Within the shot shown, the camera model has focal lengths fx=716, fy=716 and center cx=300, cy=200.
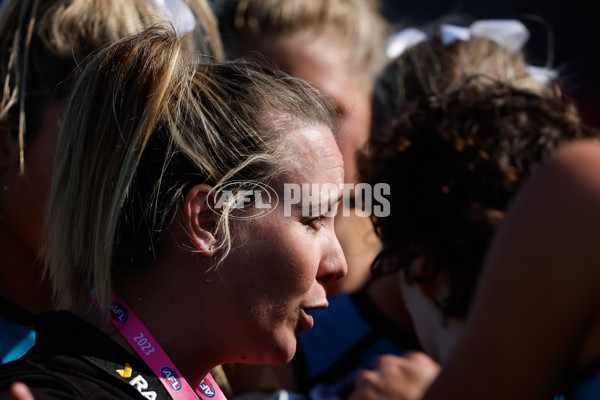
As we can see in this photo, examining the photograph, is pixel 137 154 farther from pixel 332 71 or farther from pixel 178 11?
pixel 332 71

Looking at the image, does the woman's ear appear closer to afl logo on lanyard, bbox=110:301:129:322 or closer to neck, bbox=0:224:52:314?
afl logo on lanyard, bbox=110:301:129:322

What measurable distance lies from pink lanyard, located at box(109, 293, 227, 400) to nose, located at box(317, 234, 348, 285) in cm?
41

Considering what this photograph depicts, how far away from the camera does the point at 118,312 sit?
1529 millimetres

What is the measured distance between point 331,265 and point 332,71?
1.84 meters

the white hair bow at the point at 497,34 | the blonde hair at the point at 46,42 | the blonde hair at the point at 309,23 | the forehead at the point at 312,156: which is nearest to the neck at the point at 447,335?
the forehead at the point at 312,156

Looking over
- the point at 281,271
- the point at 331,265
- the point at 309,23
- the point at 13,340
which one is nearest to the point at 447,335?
the point at 331,265

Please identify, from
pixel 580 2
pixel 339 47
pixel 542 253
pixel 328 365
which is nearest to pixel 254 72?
pixel 542 253

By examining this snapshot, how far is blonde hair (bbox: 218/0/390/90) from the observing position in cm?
343

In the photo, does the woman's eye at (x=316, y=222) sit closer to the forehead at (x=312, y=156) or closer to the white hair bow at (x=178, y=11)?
the forehead at (x=312, y=156)

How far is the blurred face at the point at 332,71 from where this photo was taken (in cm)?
326

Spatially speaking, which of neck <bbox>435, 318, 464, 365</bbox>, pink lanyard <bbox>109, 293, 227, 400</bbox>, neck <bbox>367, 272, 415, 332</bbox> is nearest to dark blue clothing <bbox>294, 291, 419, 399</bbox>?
neck <bbox>367, 272, 415, 332</bbox>

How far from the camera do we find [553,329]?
1.17 metres

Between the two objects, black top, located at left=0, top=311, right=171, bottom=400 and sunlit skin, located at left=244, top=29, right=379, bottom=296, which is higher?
black top, located at left=0, top=311, right=171, bottom=400

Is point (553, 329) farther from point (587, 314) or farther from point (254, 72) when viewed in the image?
point (254, 72)
